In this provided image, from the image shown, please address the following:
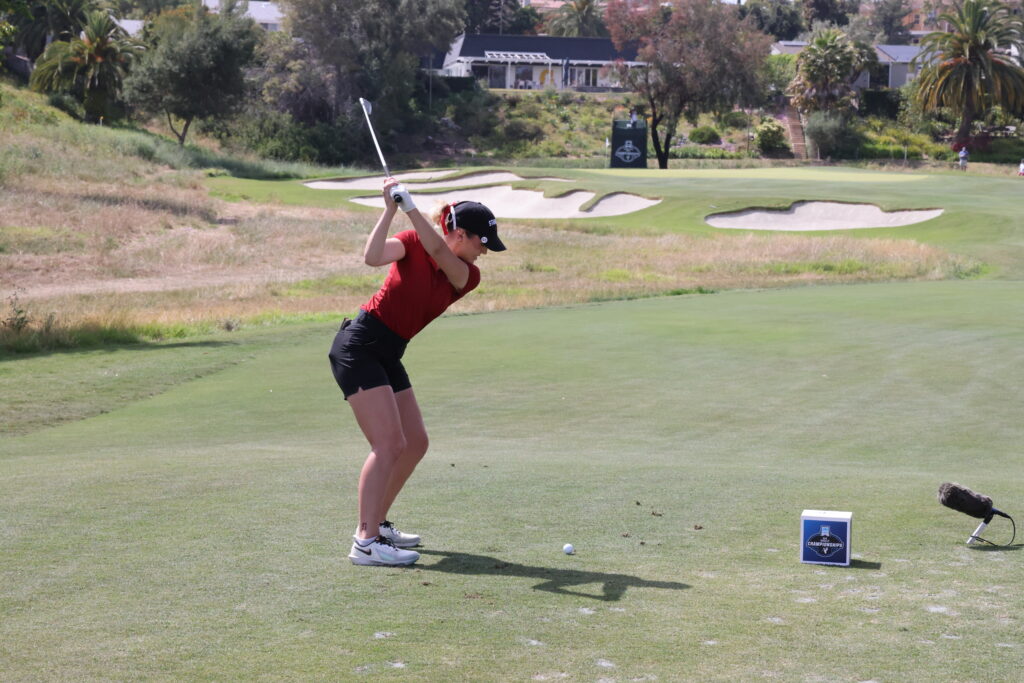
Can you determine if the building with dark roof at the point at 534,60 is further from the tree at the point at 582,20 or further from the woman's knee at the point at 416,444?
the woman's knee at the point at 416,444

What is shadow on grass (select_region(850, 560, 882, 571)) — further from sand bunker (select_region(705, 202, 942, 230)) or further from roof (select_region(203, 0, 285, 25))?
roof (select_region(203, 0, 285, 25))

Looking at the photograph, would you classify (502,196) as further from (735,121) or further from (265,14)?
(265,14)

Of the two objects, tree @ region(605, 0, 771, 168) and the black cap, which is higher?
tree @ region(605, 0, 771, 168)

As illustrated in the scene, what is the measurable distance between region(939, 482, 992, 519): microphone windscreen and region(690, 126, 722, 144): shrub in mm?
96303

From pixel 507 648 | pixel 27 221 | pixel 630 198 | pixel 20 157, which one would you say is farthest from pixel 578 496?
pixel 20 157

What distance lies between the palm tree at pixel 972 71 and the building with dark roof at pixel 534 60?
4516 centimetres

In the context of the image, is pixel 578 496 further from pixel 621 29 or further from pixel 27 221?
pixel 621 29

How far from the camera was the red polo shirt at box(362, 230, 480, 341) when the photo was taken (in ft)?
22.5

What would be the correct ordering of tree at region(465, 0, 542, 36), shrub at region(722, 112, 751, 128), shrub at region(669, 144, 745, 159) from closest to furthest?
1. shrub at region(669, 144, 745, 159)
2. shrub at region(722, 112, 751, 128)
3. tree at region(465, 0, 542, 36)

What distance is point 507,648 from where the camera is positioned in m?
5.43

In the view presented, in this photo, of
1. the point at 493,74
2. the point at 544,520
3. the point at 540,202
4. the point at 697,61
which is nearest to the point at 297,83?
the point at 697,61

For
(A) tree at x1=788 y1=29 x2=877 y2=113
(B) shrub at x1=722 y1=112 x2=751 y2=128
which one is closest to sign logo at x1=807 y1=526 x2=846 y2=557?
(A) tree at x1=788 y1=29 x2=877 y2=113

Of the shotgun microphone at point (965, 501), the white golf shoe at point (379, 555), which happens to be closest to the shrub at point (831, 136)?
the shotgun microphone at point (965, 501)

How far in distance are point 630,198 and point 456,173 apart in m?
15.9
